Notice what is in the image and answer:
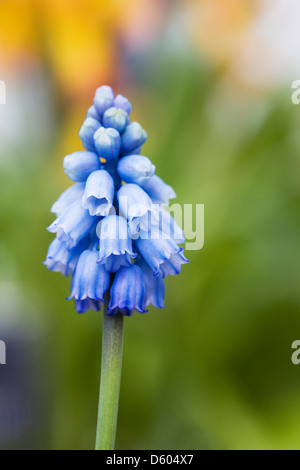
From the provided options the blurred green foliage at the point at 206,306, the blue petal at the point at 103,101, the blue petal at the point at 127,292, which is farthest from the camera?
the blurred green foliage at the point at 206,306

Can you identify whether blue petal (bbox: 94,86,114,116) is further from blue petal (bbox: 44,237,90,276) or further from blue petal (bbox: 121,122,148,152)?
blue petal (bbox: 44,237,90,276)

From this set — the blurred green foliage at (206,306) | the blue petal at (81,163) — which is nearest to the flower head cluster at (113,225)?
the blue petal at (81,163)

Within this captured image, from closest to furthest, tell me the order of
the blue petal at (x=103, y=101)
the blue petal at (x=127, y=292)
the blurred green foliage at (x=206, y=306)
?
1. the blue petal at (x=127, y=292)
2. the blue petal at (x=103, y=101)
3. the blurred green foliage at (x=206, y=306)

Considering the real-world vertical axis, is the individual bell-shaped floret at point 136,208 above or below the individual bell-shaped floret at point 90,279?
above

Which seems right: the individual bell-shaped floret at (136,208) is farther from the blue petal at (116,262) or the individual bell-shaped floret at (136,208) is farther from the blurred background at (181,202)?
the blurred background at (181,202)

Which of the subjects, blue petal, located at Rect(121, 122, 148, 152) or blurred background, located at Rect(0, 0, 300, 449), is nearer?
blue petal, located at Rect(121, 122, 148, 152)

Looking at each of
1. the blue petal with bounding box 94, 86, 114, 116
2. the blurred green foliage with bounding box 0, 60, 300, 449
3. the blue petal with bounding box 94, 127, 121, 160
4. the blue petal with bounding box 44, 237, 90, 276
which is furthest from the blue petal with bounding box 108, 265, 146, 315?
the blurred green foliage with bounding box 0, 60, 300, 449
